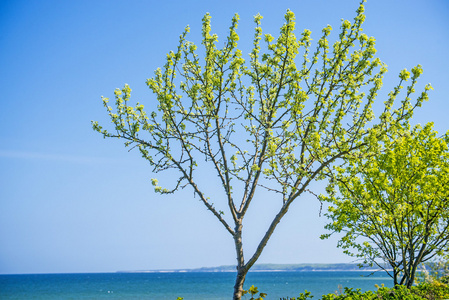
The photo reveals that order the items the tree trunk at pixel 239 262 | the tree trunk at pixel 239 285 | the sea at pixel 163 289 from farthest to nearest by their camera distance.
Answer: the sea at pixel 163 289
the tree trunk at pixel 239 262
the tree trunk at pixel 239 285

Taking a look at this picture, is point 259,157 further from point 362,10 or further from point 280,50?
point 362,10

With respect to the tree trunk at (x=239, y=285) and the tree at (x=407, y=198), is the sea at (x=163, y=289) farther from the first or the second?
the tree trunk at (x=239, y=285)

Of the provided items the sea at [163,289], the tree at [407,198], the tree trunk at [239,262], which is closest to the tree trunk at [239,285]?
the tree trunk at [239,262]

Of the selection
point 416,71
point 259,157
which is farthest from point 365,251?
point 416,71

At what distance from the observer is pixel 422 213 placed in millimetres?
12125

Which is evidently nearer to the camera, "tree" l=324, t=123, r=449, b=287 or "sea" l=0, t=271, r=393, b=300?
"tree" l=324, t=123, r=449, b=287

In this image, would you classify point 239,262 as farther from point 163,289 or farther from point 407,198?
point 163,289

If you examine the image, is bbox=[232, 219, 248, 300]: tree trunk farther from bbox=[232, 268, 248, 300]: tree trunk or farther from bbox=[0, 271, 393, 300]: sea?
bbox=[0, 271, 393, 300]: sea

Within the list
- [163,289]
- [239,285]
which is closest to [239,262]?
[239,285]

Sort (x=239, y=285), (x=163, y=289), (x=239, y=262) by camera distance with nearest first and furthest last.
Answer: (x=239, y=285)
(x=239, y=262)
(x=163, y=289)

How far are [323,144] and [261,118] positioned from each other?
4.83 ft

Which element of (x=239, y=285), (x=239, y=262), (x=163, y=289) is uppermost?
(x=239, y=262)

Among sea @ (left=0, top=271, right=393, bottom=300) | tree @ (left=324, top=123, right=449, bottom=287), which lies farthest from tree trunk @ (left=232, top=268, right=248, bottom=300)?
sea @ (left=0, top=271, right=393, bottom=300)

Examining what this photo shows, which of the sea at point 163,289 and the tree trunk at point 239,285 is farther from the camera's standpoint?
the sea at point 163,289
